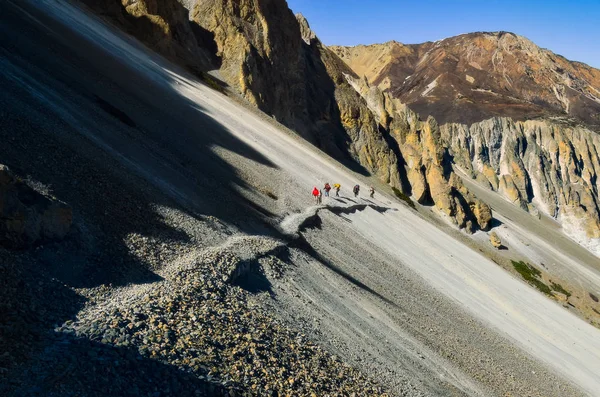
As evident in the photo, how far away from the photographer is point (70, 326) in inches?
363

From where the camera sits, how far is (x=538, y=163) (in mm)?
146250

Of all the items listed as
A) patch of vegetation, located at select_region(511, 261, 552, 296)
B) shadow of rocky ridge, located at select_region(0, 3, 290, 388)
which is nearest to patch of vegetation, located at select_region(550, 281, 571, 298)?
patch of vegetation, located at select_region(511, 261, 552, 296)

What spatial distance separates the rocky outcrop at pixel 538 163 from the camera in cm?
13138

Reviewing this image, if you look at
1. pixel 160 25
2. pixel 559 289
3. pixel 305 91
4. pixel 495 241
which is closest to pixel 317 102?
pixel 305 91

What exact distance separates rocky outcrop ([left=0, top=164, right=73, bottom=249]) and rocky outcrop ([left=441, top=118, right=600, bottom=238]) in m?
125

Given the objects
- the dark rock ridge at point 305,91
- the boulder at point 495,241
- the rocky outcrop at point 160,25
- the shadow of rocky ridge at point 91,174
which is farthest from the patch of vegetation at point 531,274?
the rocky outcrop at point 160,25

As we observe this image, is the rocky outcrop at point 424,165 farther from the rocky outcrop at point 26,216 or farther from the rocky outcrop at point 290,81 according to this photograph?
the rocky outcrop at point 26,216

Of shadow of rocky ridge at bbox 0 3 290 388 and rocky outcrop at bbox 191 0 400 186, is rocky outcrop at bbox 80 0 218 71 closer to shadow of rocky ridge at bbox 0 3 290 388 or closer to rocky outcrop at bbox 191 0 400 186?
rocky outcrop at bbox 191 0 400 186

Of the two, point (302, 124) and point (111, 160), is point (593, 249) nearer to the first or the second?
point (302, 124)

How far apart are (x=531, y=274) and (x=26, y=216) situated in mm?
63248

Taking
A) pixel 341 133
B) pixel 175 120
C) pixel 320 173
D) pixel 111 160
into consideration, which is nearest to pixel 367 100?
pixel 341 133

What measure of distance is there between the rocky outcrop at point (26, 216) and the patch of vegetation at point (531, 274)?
2140 inches

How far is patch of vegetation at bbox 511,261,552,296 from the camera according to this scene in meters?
56.3

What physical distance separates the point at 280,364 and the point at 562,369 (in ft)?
74.8
